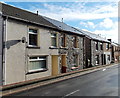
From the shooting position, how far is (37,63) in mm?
13195

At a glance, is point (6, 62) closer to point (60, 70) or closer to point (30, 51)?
point (30, 51)

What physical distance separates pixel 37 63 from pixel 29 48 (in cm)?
196

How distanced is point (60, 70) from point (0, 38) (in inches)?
337

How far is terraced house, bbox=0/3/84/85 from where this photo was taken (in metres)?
10.2

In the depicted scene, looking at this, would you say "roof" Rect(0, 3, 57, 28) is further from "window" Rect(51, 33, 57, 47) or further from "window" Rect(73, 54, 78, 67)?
"window" Rect(73, 54, 78, 67)

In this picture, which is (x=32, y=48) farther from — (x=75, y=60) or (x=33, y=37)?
(x=75, y=60)

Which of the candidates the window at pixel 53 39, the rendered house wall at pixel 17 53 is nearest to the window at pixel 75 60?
the window at pixel 53 39

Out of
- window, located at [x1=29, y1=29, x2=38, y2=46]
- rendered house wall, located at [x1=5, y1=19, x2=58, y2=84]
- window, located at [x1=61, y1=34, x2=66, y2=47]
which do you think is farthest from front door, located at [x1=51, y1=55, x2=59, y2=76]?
window, located at [x1=29, y1=29, x2=38, y2=46]

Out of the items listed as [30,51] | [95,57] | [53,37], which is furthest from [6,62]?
[95,57]

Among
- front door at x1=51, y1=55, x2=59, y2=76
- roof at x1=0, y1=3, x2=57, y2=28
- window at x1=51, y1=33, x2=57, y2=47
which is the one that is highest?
roof at x1=0, y1=3, x2=57, y2=28

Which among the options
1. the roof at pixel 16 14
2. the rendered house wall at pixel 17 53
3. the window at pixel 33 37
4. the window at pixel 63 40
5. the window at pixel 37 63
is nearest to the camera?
the rendered house wall at pixel 17 53

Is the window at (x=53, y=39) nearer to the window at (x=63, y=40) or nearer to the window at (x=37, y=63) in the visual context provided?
the window at (x=63, y=40)

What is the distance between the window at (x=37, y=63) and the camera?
40.6 ft

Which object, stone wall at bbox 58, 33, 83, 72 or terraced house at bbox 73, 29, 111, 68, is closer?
stone wall at bbox 58, 33, 83, 72
